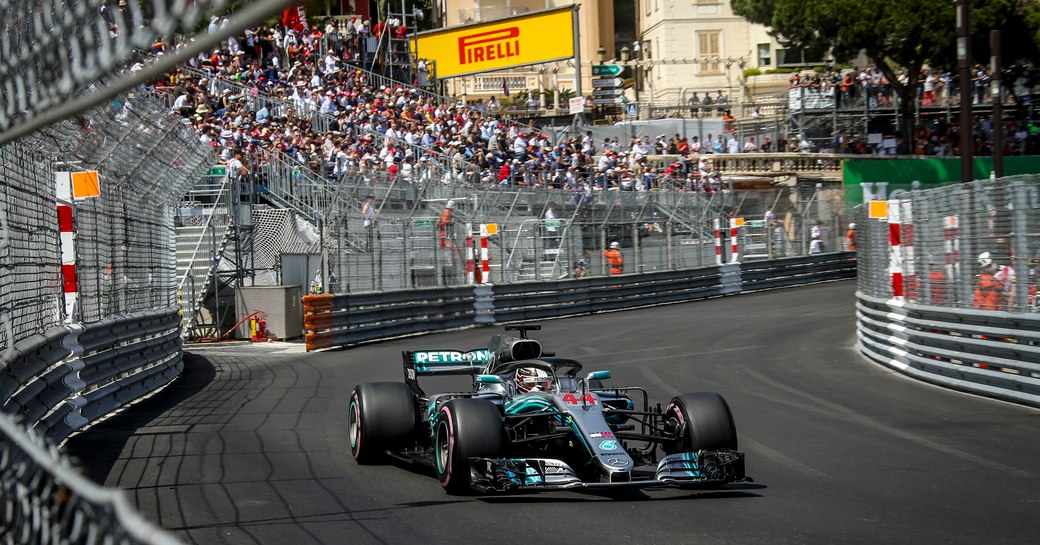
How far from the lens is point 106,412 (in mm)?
11273

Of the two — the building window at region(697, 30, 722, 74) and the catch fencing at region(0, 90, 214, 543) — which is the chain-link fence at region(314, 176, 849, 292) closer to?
the catch fencing at region(0, 90, 214, 543)

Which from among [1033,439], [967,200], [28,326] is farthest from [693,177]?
[28,326]

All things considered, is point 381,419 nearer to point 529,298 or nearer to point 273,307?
point 273,307

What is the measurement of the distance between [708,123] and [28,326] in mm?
38774

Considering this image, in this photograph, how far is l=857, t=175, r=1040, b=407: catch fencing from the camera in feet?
38.3

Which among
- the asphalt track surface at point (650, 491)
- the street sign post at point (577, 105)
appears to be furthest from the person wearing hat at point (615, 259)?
the asphalt track surface at point (650, 491)

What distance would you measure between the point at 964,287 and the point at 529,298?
42.3 ft

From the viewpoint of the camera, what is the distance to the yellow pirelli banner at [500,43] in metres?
39.1

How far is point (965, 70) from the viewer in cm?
1977

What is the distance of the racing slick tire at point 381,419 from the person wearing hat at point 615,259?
1879 centimetres

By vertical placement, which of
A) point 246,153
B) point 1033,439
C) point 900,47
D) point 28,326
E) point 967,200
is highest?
point 900,47

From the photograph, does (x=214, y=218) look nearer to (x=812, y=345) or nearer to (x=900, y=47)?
(x=812, y=345)

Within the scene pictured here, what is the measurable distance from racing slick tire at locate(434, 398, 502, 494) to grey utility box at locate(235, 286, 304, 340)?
1380 cm

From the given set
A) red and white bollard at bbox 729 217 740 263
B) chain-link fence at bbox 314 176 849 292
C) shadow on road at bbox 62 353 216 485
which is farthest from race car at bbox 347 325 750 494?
red and white bollard at bbox 729 217 740 263
